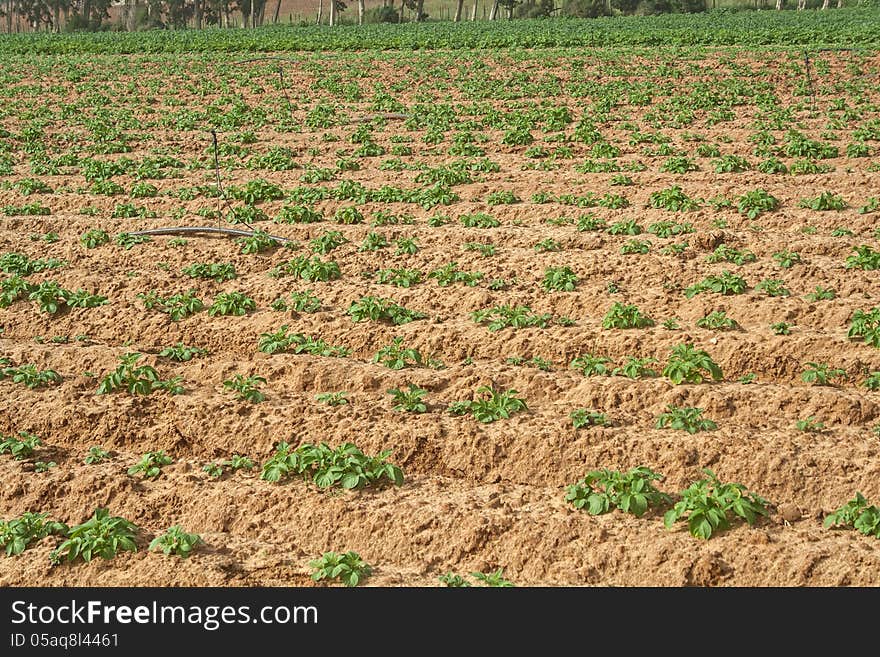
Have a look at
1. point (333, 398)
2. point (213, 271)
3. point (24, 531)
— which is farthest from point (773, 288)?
point (24, 531)

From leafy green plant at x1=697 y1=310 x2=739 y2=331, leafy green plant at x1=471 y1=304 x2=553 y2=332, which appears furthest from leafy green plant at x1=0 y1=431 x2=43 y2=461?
leafy green plant at x1=697 y1=310 x2=739 y2=331

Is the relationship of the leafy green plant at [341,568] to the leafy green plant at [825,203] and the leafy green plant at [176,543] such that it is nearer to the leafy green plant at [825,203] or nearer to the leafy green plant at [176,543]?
the leafy green plant at [176,543]

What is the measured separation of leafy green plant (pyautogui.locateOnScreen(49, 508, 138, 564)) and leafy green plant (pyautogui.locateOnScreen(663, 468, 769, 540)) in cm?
Answer: 361

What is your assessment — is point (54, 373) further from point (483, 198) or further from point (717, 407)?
point (483, 198)

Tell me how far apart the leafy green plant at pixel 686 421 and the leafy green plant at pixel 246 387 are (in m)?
3.47

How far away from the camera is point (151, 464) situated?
7523 millimetres

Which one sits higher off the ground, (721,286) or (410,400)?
(721,286)

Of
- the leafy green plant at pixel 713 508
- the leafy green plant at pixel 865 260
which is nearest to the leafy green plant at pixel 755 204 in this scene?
the leafy green plant at pixel 865 260

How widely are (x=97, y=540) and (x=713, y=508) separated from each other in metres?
4.06

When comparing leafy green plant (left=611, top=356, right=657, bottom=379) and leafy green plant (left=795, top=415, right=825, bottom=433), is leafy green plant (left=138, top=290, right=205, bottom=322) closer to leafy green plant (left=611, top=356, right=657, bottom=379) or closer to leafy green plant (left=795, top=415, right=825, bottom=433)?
leafy green plant (left=611, top=356, right=657, bottom=379)

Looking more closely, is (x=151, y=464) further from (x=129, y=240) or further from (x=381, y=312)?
(x=129, y=240)

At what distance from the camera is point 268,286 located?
11.5 m

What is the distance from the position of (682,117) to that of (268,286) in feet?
39.7
